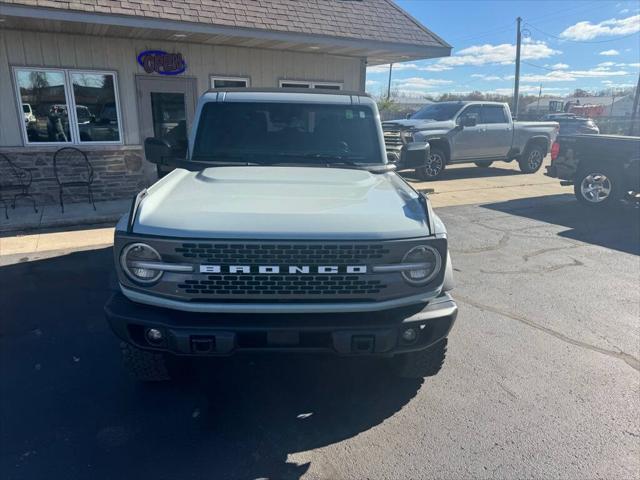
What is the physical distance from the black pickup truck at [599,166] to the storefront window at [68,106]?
30.8 feet

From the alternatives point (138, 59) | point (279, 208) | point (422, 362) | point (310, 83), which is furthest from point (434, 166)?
point (279, 208)

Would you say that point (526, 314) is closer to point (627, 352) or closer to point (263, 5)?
point (627, 352)

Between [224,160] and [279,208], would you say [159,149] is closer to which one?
[224,160]

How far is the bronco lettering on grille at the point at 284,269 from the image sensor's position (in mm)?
2445

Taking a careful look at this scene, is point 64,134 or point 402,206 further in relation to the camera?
point 64,134

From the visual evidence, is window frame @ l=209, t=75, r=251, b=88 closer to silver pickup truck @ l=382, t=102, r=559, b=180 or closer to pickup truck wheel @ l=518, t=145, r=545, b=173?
silver pickup truck @ l=382, t=102, r=559, b=180

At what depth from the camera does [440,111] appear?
13805 mm

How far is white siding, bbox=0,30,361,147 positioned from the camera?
8188 mm

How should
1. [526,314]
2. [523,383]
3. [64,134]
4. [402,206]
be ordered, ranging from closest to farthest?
[402,206] < [523,383] < [526,314] < [64,134]

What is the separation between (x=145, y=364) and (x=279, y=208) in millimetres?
1406

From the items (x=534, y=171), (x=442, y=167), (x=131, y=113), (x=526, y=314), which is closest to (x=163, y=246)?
(x=526, y=314)

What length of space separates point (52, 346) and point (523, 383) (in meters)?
3.72

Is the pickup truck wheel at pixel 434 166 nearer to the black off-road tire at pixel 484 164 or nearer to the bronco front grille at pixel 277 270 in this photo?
the black off-road tire at pixel 484 164

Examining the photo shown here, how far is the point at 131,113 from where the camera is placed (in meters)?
9.30
